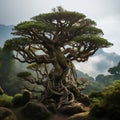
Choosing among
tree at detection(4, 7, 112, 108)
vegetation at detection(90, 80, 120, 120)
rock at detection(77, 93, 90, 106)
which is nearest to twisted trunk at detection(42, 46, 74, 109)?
tree at detection(4, 7, 112, 108)

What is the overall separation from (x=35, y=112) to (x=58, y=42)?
439 inches

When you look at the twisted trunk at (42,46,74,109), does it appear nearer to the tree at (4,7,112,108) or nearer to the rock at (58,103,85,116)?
the tree at (4,7,112,108)

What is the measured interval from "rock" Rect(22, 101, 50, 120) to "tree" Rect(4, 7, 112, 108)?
324 centimetres

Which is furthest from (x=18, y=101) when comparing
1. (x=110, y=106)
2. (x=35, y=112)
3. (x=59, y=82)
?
(x=110, y=106)

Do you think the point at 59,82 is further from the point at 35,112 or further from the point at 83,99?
the point at 35,112

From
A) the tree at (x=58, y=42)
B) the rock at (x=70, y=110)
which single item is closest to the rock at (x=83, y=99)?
the tree at (x=58, y=42)

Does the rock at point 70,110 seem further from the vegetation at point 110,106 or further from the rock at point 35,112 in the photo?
the vegetation at point 110,106

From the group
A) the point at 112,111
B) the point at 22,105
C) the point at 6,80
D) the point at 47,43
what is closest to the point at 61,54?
the point at 47,43

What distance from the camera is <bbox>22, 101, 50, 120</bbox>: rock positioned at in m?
28.2

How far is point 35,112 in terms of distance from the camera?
93.5 ft

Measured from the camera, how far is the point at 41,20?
35656 millimetres

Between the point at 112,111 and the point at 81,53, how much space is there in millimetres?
16390

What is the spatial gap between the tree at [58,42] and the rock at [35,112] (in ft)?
10.6

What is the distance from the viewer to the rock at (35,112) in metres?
28.2
